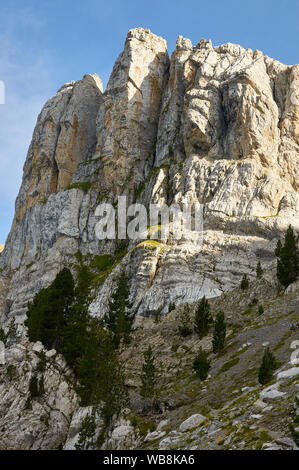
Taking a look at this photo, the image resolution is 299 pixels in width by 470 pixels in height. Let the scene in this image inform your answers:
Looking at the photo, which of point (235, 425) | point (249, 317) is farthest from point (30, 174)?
point (235, 425)

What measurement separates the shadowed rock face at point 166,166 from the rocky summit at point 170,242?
0.44 meters

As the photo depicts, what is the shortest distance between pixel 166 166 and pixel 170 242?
38.2m

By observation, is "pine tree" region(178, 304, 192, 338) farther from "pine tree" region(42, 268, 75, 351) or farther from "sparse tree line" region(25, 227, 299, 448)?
"pine tree" region(42, 268, 75, 351)

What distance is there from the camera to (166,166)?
13312 centimetres

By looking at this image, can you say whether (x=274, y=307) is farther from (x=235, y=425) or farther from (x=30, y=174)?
(x=30, y=174)

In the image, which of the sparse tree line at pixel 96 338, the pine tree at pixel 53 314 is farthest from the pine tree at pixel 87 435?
the pine tree at pixel 53 314

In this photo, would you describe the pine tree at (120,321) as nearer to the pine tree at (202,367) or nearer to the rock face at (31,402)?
the rock face at (31,402)

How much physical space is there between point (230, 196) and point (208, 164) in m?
14.6

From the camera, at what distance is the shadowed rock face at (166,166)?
97.9 metres

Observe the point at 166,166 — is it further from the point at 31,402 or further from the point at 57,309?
the point at 31,402

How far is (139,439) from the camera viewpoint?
3547 centimetres

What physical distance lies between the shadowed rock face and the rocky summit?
0.44 m

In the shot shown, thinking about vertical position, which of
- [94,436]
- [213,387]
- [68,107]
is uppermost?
[68,107]

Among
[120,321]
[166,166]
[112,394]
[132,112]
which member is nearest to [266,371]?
[112,394]
